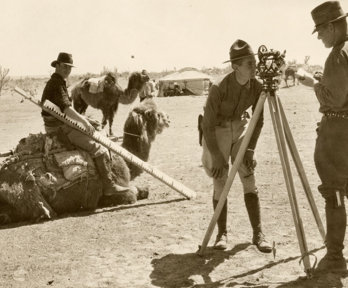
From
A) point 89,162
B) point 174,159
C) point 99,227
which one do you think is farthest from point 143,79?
point 99,227

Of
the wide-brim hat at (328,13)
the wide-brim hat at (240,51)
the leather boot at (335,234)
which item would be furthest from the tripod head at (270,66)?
the leather boot at (335,234)

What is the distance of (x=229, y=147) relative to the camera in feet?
19.7

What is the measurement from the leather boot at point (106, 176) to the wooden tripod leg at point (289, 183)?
3.34 metres

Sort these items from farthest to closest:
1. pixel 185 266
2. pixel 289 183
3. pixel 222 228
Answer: pixel 222 228 < pixel 185 266 < pixel 289 183

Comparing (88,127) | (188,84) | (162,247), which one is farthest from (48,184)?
(188,84)

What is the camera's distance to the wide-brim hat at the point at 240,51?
5.55 meters

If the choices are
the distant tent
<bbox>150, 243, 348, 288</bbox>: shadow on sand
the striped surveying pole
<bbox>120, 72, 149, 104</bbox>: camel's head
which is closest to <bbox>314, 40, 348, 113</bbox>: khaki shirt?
<bbox>150, 243, 348, 288</bbox>: shadow on sand

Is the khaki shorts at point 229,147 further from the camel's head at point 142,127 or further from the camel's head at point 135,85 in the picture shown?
the camel's head at point 135,85

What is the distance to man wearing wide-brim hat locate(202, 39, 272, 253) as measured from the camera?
18.5ft

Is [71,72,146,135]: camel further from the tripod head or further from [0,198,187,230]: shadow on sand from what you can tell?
the tripod head

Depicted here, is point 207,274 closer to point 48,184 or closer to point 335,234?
point 335,234

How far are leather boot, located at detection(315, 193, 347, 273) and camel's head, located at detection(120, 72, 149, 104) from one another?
11.5 metres

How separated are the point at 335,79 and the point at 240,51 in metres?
1.12

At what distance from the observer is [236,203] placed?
7.80 metres
